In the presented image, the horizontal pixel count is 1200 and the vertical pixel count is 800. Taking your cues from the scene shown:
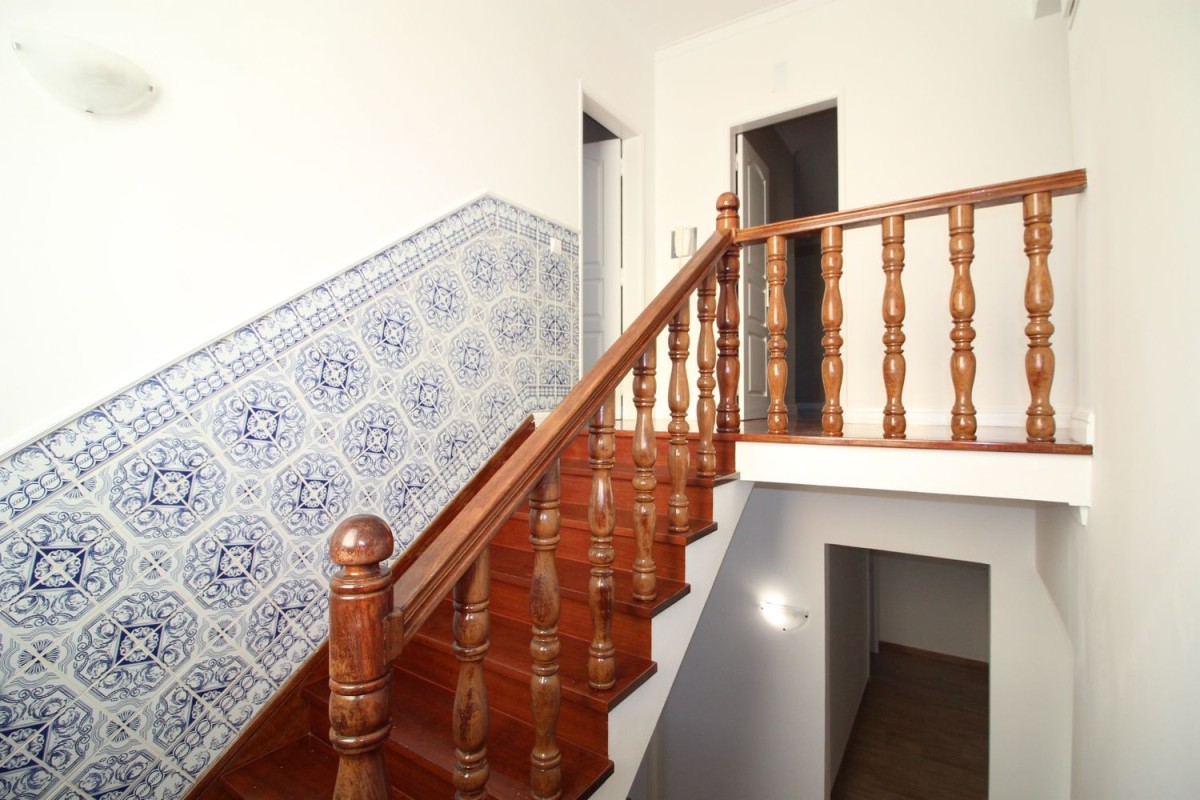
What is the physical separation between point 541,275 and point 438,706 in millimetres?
1996

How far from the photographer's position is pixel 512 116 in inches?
111

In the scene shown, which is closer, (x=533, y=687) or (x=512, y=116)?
(x=533, y=687)

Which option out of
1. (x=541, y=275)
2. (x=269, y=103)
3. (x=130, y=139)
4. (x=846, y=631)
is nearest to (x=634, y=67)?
(x=541, y=275)

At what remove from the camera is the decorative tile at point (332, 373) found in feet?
6.23

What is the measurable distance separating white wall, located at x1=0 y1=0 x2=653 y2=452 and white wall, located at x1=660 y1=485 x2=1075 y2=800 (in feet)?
8.52

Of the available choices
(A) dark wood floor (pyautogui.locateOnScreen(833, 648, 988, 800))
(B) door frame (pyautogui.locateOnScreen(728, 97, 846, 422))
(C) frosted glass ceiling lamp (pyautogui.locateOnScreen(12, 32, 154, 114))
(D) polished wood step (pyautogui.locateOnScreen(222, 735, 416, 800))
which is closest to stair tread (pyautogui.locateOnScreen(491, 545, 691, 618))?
(D) polished wood step (pyautogui.locateOnScreen(222, 735, 416, 800))

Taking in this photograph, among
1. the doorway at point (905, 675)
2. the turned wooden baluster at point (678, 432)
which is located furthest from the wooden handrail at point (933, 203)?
the doorway at point (905, 675)

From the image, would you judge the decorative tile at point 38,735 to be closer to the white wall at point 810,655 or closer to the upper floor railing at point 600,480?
the upper floor railing at point 600,480

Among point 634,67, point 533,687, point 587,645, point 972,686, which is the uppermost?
point 634,67

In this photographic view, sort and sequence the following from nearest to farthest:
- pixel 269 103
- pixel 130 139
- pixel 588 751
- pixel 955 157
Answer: pixel 588 751
pixel 130 139
pixel 269 103
pixel 955 157

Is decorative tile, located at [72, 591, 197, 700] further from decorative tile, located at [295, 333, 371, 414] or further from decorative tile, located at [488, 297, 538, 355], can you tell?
decorative tile, located at [488, 297, 538, 355]

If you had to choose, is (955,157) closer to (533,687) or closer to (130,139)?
(533,687)

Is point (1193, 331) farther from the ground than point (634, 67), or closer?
closer

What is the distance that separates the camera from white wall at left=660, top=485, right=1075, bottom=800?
2645mm
